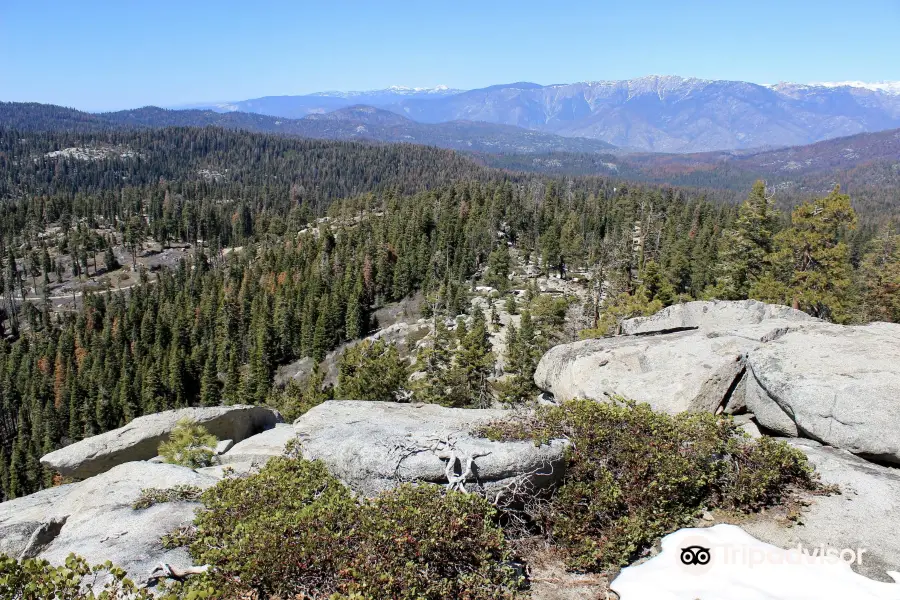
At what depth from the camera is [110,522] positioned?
38.6ft

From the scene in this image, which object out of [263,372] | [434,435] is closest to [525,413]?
[434,435]

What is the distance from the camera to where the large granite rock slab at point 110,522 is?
396 inches

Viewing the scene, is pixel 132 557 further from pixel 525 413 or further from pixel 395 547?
pixel 525 413

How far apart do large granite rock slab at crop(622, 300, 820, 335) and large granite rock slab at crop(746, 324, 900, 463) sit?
14.2 feet

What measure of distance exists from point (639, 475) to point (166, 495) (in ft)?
37.2

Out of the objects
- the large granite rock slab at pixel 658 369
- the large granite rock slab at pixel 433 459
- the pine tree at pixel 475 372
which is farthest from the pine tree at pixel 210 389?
the large granite rock slab at pixel 433 459

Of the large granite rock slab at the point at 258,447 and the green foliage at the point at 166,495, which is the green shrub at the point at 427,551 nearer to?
the green foliage at the point at 166,495

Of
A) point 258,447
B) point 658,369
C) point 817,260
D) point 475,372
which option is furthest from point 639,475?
point 475,372

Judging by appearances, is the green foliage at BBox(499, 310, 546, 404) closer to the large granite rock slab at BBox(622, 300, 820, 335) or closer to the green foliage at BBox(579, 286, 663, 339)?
the green foliage at BBox(579, 286, 663, 339)

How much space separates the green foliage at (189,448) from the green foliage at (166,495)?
7644 millimetres

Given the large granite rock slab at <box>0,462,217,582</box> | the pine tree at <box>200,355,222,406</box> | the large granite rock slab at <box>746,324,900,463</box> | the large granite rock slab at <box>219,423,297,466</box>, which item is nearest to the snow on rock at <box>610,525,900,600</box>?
the large granite rock slab at <box>746,324,900,463</box>

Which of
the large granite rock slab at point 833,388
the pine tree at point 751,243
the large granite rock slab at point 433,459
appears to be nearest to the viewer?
the large granite rock slab at point 433,459

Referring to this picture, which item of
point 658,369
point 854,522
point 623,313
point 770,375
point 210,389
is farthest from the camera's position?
point 210,389

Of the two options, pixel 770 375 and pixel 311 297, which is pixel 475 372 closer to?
pixel 770 375
